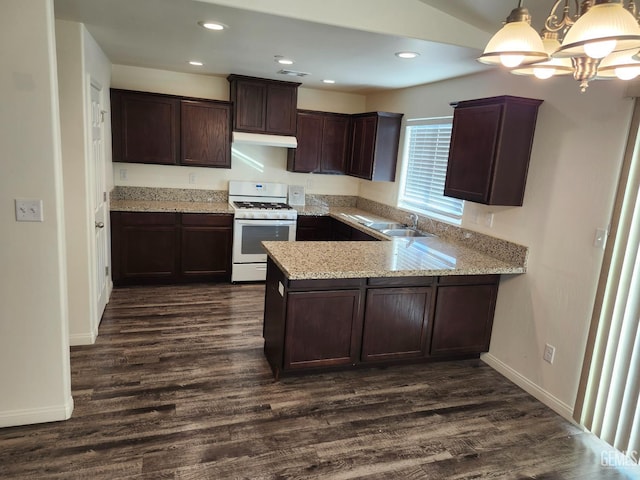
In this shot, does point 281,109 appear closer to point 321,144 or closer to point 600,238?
point 321,144

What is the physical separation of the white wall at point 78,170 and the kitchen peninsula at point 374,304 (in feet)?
4.48

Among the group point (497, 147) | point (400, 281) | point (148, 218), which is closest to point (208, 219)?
point (148, 218)

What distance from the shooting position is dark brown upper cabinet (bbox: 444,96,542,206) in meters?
3.01

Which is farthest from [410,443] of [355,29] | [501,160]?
[355,29]

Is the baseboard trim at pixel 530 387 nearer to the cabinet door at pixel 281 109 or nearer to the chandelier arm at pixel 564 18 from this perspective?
the chandelier arm at pixel 564 18

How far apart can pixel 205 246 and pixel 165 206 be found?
608mm

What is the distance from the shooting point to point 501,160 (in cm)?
307

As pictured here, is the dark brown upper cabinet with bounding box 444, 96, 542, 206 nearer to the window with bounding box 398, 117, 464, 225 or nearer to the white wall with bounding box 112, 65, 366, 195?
the window with bounding box 398, 117, 464, 225

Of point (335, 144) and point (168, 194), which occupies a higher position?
point (335, 144)

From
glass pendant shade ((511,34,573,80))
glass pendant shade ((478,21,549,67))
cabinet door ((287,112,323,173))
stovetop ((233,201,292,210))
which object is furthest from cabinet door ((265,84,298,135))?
glass pendant shade ((478,21,549,67))

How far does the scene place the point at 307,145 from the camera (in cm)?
534

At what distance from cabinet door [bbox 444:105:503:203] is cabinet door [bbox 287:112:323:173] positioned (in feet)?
7.29

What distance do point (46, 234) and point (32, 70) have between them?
2.67 ft

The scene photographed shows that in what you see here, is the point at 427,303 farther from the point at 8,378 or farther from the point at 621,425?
the point at 8,378
